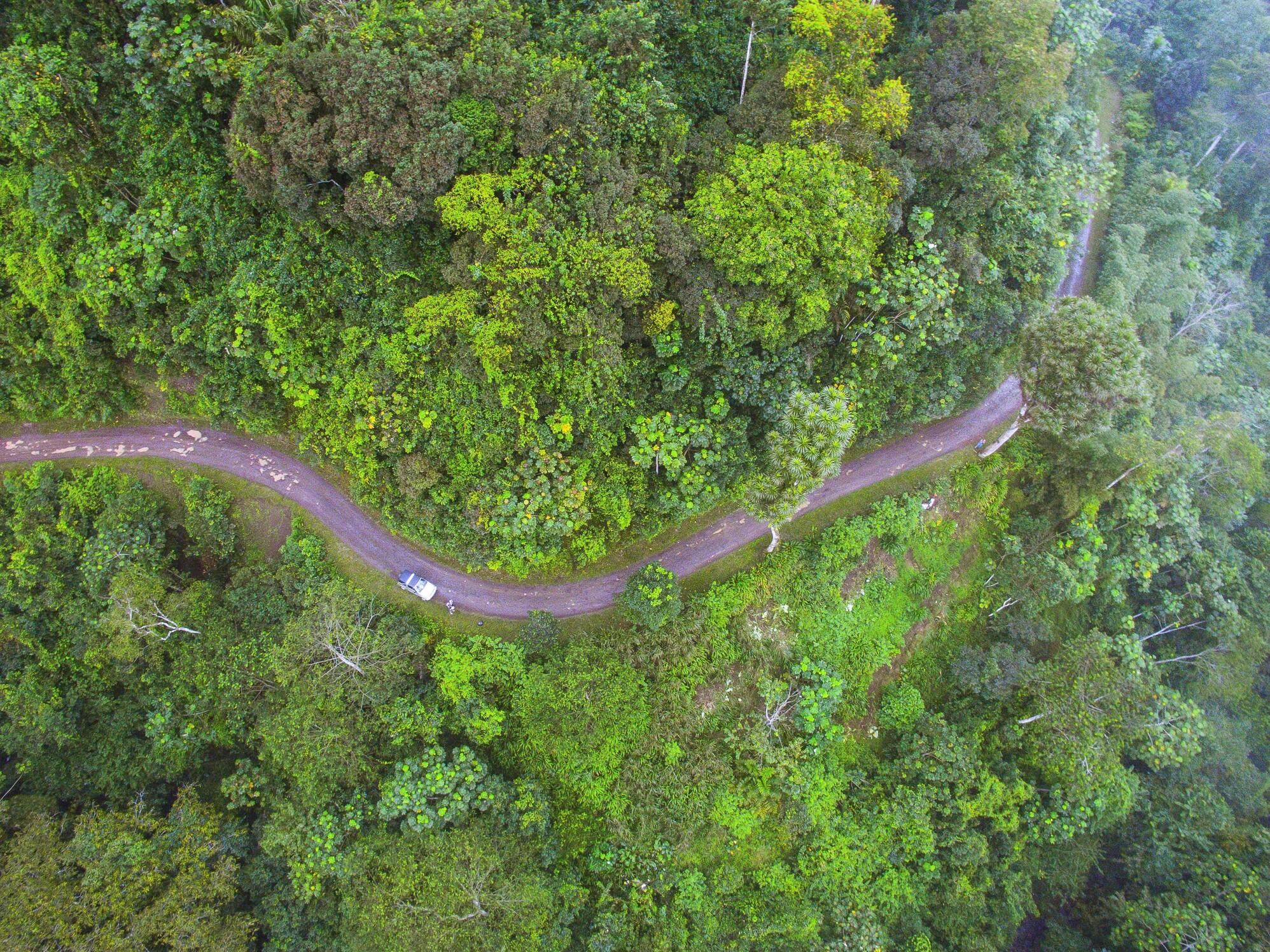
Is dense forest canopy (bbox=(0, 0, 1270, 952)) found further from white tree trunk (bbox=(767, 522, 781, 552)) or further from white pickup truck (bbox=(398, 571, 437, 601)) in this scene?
white pickup truck (bbox=(398, 571, 437, 601))

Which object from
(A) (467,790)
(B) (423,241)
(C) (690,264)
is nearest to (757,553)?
(C) (690,264)

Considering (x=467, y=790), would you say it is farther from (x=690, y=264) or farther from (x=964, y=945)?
(x=964, y=945)

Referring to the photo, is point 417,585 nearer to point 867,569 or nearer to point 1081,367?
point 867,569

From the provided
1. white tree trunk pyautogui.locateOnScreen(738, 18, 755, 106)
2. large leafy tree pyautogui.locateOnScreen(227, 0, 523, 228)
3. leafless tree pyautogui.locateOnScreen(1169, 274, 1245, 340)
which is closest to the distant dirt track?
large leafy tree pyautogui.locateOnScreen(227, 0, 523, 228)

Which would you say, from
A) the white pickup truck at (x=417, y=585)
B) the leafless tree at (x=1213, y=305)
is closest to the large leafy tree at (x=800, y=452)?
the white pickup truck at (x=417, y=585)

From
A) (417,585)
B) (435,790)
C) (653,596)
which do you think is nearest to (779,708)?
(653,596)

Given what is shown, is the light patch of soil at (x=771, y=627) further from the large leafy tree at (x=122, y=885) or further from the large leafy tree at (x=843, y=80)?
the large leafy tree at (x=122, y=885)

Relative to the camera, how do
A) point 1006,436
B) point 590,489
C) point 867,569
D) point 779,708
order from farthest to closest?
point 1006,436 → point 867,569 → point 779,708 → point 590,489
